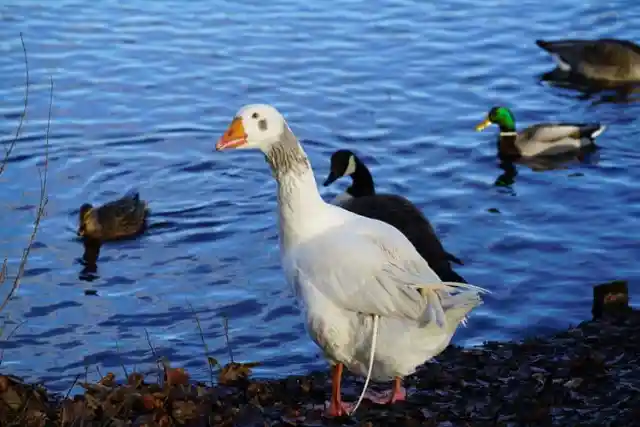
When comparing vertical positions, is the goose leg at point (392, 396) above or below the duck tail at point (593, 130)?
below

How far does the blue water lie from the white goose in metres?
2.48

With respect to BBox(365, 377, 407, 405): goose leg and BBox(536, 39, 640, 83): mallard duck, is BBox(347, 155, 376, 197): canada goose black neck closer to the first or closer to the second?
BBox(365, 377, 407, 405): goose leg

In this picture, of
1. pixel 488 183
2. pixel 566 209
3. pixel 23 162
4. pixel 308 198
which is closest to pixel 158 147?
pixel 23 162

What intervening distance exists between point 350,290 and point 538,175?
833 cm

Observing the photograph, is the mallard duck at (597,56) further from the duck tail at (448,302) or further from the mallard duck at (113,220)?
the duck tail at (448,302)

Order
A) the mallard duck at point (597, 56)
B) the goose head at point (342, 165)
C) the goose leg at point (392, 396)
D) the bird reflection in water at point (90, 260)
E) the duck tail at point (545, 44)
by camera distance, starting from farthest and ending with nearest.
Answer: the duck tail at point (545, 44) < the mallard duck at point (597, 56) < the goose head at point (342, 165) < the bird reflection in water at point (90, 260) < the goose leg at point (392, 396)

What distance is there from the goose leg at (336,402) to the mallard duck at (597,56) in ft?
34.8

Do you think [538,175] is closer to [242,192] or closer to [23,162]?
[242,192]

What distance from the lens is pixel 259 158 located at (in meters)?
14.8

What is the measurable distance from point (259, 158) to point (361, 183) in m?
2.35

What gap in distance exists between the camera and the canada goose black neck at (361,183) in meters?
12.7

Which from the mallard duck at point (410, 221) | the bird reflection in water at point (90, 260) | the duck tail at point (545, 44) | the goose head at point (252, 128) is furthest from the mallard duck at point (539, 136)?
the goose head at point (252, 128)

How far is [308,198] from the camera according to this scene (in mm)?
7359

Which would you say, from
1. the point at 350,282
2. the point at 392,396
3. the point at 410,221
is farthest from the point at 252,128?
the point at 410,221
